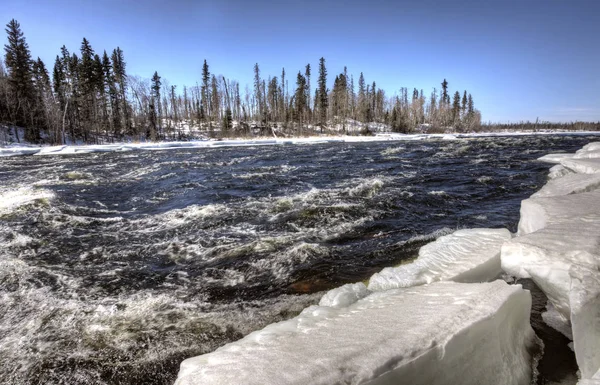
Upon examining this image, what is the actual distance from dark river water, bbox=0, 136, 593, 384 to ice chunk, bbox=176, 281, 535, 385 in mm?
1171

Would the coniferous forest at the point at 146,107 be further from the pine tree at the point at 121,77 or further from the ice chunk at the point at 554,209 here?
the ice chunk at the point at 554,209

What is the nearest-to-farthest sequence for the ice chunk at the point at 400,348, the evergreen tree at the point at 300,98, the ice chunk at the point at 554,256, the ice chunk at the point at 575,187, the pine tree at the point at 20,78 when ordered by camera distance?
the ice chunk at the point at 400,348 → the ice chunk at the point at 554,256 → the ice chunk at the point at 575,187 → the pine tree at the point at 20,78 → the evergreen tree at the point at 300,98

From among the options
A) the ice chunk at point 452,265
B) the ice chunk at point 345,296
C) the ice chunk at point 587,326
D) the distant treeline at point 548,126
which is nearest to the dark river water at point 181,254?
the ice chunk at point 345,296

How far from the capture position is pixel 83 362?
2922mm

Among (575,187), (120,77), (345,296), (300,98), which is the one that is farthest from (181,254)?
(300,98)

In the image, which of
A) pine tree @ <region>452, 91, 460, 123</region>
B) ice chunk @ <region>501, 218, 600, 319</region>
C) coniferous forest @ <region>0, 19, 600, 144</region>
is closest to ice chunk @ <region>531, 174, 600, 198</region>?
ice chunk @ <region>501, 218, 600, 319</region>

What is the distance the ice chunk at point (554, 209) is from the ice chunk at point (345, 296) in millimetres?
2254

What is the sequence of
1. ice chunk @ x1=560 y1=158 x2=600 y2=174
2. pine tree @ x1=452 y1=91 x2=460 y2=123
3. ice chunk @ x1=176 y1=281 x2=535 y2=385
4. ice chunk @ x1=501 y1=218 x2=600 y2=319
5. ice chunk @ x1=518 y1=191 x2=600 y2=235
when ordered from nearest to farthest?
ice chunk @ x1=176 y1=281 x2=535 y2=385, ice chunk @ x1=501 y1=218 x2=600 y2=319, ice chunk @ x1=518 y1=191 x2=600 y2=235, ice chunk @ x1=560 y1=158 x2=600 y2=174, pine tree @ x1=452 y1=91 x2=460 y2=123

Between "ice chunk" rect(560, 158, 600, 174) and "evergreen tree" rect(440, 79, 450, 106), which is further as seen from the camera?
"evergreen tree" rect(440, 79, 450, 106)

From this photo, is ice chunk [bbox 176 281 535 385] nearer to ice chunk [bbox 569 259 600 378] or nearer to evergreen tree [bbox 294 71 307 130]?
ice chunk [bbox 569 259 600 378]

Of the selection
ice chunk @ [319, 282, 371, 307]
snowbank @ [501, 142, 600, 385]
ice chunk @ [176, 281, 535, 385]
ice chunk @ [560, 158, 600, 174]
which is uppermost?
ice chunk @ [560, 158, 600, 174]

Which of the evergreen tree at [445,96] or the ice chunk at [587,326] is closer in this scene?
the ice chunk at [587,326]

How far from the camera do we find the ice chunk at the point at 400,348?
181 cm

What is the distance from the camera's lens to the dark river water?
3.15 metres
